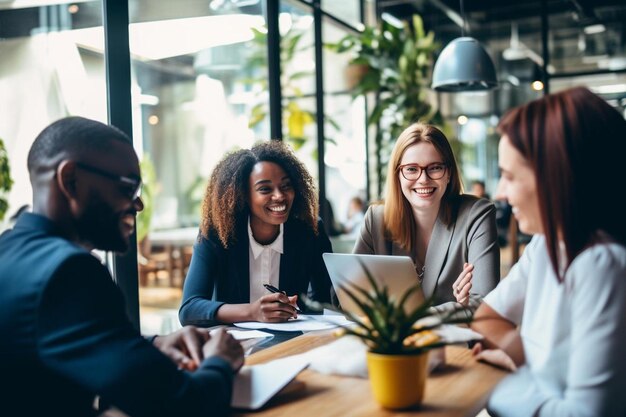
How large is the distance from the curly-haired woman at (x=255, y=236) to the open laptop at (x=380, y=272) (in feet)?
1.58

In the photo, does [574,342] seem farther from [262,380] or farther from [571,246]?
[262,380]

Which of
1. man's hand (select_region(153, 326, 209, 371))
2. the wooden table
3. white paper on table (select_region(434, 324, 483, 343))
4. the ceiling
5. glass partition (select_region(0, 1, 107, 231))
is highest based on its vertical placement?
the ceiling

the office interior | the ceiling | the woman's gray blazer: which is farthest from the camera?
the ceiling

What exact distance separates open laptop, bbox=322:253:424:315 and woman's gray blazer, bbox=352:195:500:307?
478 mm

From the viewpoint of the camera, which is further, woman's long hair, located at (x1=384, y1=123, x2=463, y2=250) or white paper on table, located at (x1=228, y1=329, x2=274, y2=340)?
woman's long hair, located at (x1=384, y1=123, x2=463, y2=250)

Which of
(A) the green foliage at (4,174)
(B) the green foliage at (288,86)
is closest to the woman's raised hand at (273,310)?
→ (A) the green foliage at (4,174)

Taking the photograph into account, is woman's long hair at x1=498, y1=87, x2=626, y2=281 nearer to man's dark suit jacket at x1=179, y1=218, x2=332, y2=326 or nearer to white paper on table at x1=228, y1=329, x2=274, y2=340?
white paper on table at x1=228, y1=329, x2=274, y2=340

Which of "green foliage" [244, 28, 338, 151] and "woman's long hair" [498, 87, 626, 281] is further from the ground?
"green foliage" [244, 28, 338, 151]

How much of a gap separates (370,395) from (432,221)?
141cm

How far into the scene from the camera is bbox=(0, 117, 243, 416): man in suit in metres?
1.11

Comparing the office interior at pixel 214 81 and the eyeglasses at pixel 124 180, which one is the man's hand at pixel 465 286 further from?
the eyeglasses at pixel 124 180

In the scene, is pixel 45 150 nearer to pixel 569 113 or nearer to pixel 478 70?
pixel 569 113

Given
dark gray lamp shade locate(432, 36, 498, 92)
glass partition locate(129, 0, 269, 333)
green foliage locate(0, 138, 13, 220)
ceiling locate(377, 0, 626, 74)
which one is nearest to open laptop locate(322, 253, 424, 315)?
glass partition locate(129, 0, 269, 333)

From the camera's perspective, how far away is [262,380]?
4.63 ft
